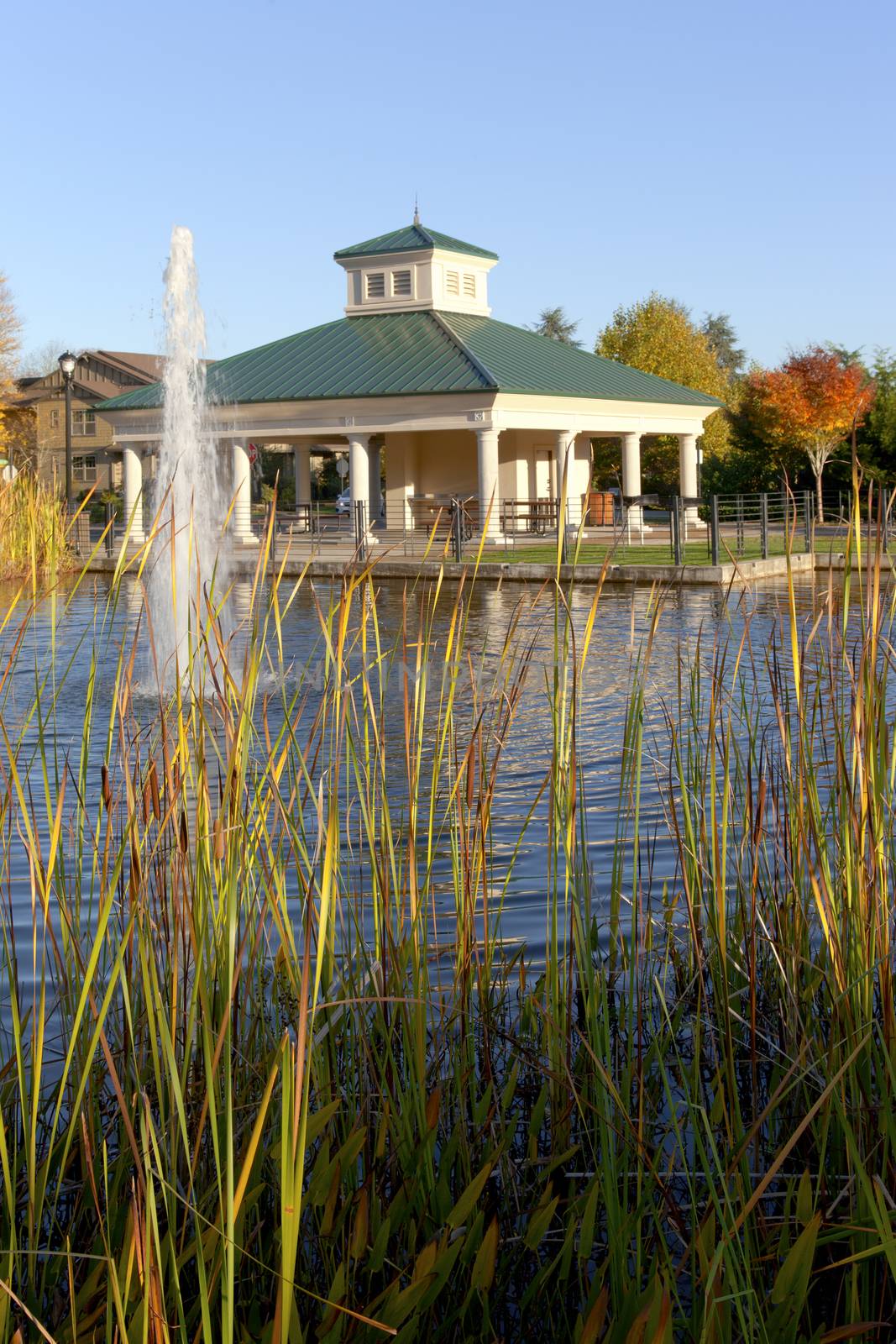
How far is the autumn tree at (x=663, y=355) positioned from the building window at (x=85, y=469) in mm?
18044

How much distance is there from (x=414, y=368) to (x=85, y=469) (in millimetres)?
27023

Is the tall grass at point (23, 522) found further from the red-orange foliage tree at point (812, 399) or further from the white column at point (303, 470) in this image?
the red-orange foliage tree at point (812, 399)

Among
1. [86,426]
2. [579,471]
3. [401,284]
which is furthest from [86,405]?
[579,471]

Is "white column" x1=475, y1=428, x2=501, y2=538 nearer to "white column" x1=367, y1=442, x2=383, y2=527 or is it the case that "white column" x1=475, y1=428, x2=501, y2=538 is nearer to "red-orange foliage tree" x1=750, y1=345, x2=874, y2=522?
"white column" x1=367, y1=442, x2=383, y2=527

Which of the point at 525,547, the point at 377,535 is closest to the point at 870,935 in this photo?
the point at 525,547

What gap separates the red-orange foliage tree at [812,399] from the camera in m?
A: 33.2

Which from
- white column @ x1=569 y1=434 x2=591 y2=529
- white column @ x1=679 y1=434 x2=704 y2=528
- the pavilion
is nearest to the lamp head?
the pavilion

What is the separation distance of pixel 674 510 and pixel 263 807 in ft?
57.1

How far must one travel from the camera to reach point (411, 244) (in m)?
28.9

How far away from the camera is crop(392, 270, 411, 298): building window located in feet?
96.0

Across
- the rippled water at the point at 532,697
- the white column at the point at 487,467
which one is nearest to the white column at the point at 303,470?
the white column at the point at 487,467

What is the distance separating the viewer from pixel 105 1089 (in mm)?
2637

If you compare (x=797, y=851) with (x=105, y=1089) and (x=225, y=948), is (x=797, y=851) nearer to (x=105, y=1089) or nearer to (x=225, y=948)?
(x=225, y=948)

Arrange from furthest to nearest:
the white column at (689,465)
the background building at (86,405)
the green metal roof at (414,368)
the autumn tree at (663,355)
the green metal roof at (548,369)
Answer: the background building at (86,405) < the autumn tree at (663,355) < the white column at (689,465) < the green metal roof at (548,369) < the green metal roof at (414,368)
